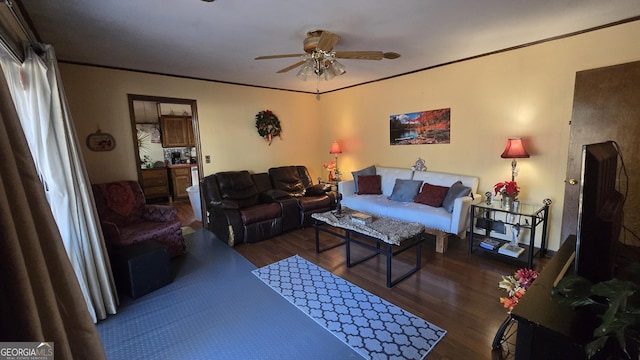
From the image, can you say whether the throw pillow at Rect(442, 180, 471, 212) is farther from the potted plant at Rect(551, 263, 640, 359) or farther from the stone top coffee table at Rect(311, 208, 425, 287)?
the potted plant at Rect(551, 263, 640, 359)

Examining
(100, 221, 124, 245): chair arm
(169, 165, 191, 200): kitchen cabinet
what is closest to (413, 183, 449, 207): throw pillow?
(100, 221, 124, 245): chair arm

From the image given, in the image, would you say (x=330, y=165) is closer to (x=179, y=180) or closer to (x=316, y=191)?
(x=316, y=191)

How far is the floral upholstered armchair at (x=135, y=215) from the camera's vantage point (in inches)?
124

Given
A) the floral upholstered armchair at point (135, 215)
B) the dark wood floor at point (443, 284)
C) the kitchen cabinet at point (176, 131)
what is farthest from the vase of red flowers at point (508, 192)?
the kitchen cabinet at point (176, 131)

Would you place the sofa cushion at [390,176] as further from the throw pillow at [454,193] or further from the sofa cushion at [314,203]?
the sofa cushion at [314,203]

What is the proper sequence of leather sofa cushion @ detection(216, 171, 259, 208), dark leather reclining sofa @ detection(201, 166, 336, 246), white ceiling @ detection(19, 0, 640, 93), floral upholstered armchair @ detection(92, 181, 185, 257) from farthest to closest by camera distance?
leather sofa cushion @ detection(216, 171, 259, 208), dark leather reclining sofa @ detection(201, 166, 336, 246), floral upholstered armchair @ detection(92, 181, 185, 257), white ceiling @ detection(19, 0, 640, 93)

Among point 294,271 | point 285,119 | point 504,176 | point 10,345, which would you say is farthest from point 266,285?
point 285,119

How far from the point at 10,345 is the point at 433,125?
447 cm

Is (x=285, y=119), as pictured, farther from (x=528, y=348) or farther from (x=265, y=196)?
(x=528, y=348)

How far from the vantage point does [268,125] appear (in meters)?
5.13

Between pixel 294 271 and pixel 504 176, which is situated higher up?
pixel 504 176

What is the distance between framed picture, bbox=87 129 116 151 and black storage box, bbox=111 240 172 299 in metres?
1.63

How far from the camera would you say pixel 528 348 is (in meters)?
1.03

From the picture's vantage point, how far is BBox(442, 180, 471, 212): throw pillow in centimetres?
351
